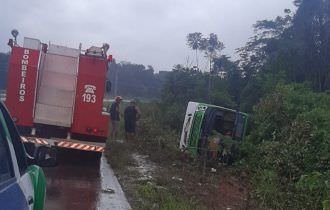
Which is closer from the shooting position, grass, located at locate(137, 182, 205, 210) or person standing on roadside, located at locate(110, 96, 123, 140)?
grass, located at locate(137, 182, 205, 210)

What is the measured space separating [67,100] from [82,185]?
2892mm

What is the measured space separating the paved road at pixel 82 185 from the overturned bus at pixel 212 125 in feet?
10.5

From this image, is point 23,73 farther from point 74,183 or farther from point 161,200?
point 161,200

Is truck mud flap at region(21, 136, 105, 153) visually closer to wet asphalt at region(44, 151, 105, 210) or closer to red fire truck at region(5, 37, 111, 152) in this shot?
red fire truck at region(5, 37, 111, 152)

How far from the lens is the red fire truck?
43.1 feet

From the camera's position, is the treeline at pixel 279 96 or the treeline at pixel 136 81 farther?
the treeline at pixel 136 81

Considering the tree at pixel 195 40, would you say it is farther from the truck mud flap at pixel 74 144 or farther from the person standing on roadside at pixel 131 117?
the truck mud flap at pixel 74 144

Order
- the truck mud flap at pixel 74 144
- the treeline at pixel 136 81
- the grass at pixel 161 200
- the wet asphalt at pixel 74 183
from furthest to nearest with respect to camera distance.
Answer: the treeline at pixel 136 81 < the truck mud flap at pixel 74 144 < the wet asphalt at pixel 74 183 < the grass at pixel 161 200

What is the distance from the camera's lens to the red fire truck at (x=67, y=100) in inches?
518

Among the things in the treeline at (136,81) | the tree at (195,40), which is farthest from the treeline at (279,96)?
the treeline at (136,81)

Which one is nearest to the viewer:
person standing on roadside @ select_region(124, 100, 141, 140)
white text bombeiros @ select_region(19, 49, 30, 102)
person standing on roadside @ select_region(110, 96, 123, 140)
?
white text bombeiros @ select_region(19, 49, 30, 102)

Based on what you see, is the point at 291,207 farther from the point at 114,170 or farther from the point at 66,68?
the point at 66,68

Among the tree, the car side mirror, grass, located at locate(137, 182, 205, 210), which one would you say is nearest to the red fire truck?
grass, located at locate(137, 182, 205, 210)

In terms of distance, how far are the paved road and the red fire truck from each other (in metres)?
0.74
